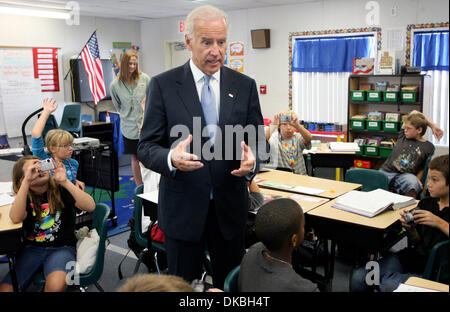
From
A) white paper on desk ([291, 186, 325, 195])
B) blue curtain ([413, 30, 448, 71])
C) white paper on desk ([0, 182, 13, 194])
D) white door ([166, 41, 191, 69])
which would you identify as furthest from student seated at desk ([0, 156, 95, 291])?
white door ([166, 41, 191, 69])

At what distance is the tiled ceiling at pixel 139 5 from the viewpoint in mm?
6164

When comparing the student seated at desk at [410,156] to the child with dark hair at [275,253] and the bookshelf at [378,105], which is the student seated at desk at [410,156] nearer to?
the bookshelf at [378,105]

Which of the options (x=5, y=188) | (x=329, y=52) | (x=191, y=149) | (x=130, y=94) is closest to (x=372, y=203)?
(x=191, y=149)

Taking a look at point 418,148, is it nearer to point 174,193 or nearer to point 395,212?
point 395,212

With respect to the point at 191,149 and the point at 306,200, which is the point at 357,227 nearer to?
the point at 306,200

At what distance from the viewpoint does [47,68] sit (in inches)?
279

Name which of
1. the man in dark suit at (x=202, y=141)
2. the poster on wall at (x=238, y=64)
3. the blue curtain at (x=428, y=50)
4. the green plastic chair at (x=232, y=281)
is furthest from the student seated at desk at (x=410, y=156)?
the poster on wall at (x=238, y=64)

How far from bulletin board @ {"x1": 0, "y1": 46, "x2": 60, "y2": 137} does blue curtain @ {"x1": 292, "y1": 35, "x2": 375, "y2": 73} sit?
417 cm

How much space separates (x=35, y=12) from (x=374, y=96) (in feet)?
17.8

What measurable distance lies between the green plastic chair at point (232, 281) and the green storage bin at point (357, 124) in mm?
4915

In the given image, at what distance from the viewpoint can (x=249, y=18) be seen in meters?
7.30

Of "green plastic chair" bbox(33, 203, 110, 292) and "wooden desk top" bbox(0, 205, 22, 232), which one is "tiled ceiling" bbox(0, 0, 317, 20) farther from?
"green plastic chair" bbox(33, 203, 110, 292)

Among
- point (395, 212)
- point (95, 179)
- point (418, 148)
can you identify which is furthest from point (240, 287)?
point (95, 179)
